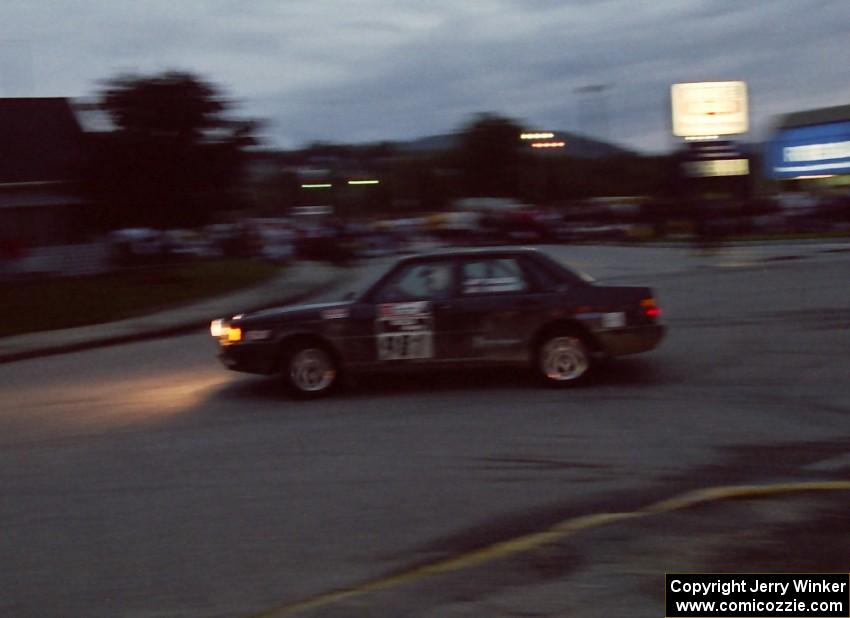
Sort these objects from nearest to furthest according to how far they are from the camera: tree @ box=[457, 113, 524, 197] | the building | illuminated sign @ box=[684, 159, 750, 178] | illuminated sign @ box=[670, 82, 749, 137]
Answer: the building < illuminated sign @ box=[684, 159, 750, 178] < illuminated sign @ box=[670, 82, 749, 137] < tree @ box=[457, 113, 524, 197]

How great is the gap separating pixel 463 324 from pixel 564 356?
1.03 meters

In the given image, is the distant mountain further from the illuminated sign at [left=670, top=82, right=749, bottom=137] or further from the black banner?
the black banner

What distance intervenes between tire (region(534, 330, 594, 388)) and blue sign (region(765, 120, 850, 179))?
2522 inches

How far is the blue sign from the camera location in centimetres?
6769

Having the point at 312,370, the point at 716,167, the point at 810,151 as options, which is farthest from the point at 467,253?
the point at 810,151

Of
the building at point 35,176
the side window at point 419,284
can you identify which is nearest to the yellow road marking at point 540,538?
the side window at point 419,284

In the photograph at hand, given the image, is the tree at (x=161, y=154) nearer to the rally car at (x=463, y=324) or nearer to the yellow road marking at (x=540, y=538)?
the rally car at (x=463, y=324)

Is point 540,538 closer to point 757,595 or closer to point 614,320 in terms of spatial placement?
point 757,595

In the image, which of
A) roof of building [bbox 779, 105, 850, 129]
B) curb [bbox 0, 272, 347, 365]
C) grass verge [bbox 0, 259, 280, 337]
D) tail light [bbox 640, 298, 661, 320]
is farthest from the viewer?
roof of building [bbox 779, 105, 850, 129]

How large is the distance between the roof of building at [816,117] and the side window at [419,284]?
6546 cm

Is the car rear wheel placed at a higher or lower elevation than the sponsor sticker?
lower

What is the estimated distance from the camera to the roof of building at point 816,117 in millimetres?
70188

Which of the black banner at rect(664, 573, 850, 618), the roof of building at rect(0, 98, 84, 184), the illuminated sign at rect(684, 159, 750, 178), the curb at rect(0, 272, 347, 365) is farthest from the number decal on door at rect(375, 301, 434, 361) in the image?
the illuminated sign at rect(684, 159, 750, 178)

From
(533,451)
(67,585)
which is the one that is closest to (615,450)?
(533,451)
